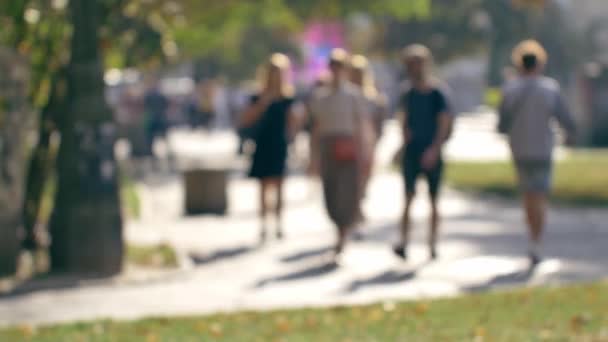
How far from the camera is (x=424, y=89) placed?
15.0m

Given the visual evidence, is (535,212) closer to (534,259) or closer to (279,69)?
(534,259)

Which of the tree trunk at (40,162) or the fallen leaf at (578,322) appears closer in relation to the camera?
the fallen leaf at (578,322)

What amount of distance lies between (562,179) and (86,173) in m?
13.4

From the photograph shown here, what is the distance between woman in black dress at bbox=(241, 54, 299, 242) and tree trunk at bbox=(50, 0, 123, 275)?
2.83m

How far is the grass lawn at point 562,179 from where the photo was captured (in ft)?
75.2

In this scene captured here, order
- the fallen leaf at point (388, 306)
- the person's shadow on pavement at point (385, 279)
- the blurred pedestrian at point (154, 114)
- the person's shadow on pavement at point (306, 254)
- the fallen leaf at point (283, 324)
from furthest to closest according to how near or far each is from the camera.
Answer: the blurred pedestrian at point (154, 114) < the person's shadow on pavement at point (306, 254) < the person's shadow on pavement at point (385, 279) < the fallen leaf at point (388, 306) < the fallen leaf at point (283, 324)

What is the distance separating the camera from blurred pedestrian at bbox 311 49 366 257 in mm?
15398

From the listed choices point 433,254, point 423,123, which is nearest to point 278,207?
point 433,254

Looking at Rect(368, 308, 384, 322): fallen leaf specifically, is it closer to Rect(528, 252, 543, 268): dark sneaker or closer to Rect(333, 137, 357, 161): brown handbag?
Rect(528, 252, 543, 268): dark sneaker

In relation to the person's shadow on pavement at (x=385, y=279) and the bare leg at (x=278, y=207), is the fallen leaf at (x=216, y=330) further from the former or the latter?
the bare leg at (x=278, y=207)

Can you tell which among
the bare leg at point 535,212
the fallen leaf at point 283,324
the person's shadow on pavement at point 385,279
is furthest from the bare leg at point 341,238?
the fallen leaf at point 283,324

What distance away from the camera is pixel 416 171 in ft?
49.8

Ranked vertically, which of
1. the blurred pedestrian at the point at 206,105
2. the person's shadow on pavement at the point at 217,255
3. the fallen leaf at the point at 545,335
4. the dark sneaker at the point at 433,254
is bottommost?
the blurred pedestrian at the point at 206,105

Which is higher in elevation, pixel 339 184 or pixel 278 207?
pixel 339 184
